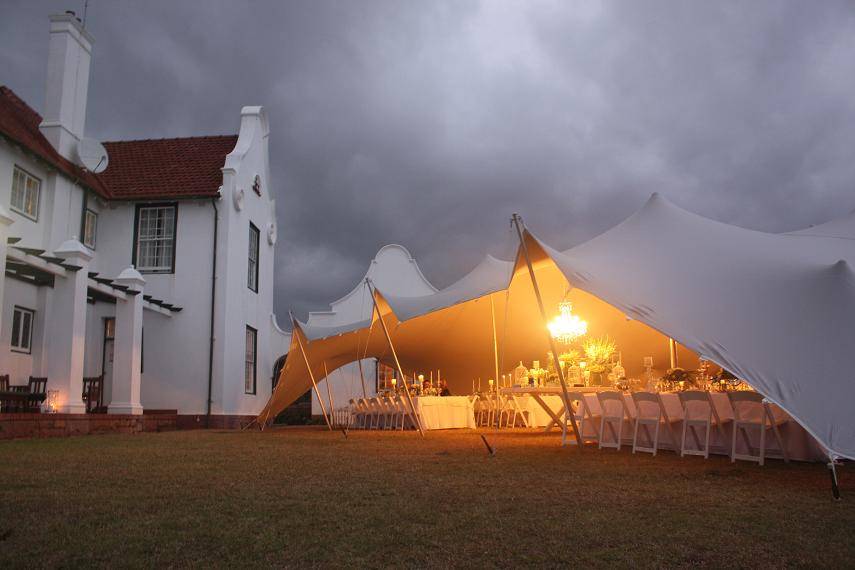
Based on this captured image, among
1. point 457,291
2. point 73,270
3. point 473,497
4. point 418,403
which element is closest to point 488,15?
point 457,291

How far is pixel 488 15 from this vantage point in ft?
37.8

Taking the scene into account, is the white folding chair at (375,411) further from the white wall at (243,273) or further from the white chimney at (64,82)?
the white chimney at (64,82)

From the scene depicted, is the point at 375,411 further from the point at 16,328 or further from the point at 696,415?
the point at 696,415

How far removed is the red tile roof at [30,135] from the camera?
451 inches

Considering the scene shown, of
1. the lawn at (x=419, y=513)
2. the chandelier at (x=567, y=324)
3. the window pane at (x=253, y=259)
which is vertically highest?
the window pane at (x=253, y=259)

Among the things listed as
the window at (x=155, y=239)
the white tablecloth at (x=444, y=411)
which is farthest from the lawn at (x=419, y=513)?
the window at (x=155, y=239)

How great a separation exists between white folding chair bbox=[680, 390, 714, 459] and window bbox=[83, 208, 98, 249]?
1303 cm

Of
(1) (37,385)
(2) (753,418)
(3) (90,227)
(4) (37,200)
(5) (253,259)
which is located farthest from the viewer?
(5) (253,259)

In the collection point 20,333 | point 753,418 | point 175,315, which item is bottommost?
point 753,418

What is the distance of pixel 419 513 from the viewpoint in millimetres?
3742

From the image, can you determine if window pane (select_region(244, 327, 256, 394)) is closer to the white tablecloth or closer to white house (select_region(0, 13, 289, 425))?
white house (select_region(0, 13, 289, 425))

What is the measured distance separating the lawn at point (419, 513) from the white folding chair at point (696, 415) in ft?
1.23

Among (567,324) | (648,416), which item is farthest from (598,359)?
(648,416)

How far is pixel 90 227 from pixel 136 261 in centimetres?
125
